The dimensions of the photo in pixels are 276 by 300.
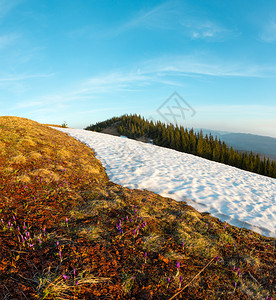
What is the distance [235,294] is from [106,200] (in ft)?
11.9

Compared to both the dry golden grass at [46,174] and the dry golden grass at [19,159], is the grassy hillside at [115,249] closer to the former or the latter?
the dry golden grass at [46,174]

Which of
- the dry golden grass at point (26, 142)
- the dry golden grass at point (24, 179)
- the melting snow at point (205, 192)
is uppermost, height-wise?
the dry golden grass at point (26, 142)

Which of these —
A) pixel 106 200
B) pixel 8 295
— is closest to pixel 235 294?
pixel 8 295

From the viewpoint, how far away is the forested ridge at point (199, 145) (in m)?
48.1

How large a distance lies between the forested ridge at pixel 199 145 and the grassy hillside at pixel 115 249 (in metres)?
52.0

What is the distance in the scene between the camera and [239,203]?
675cm

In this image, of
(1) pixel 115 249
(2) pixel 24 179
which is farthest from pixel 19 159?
(1) pixel 115 249

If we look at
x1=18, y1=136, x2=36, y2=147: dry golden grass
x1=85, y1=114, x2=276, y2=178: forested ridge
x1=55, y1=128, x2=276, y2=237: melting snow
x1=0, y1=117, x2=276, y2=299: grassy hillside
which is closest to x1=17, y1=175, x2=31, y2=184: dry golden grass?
x1=0, y1=117, x2=276, y2=299: grassy hillside

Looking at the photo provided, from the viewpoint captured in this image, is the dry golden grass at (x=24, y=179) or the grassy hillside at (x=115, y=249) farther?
the dry golden grass at (x=24, y=179)

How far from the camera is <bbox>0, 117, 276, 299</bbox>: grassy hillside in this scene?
8.06ft

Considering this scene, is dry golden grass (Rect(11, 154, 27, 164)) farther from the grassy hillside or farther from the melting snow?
the melting snow

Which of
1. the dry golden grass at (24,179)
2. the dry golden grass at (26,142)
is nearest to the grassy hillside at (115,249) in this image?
the dry golden grass at (24,179)

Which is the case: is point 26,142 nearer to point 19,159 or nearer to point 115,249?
point 19,159

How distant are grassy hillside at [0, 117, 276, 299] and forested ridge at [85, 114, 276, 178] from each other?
52.0 meters
